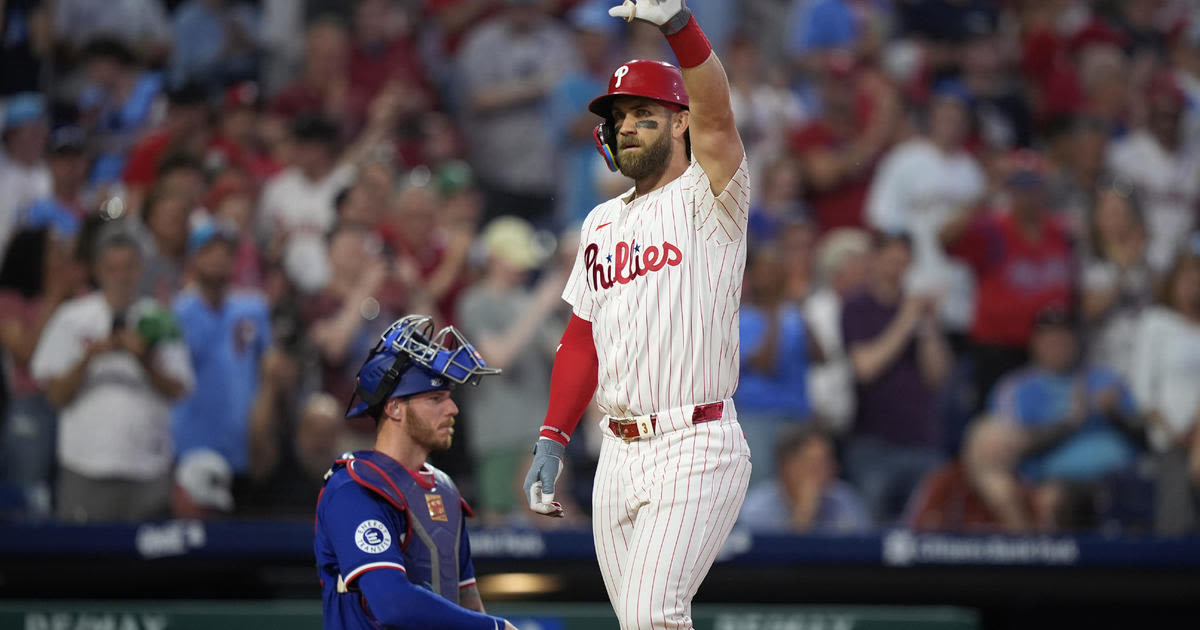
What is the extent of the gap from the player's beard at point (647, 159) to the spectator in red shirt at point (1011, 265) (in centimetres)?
422

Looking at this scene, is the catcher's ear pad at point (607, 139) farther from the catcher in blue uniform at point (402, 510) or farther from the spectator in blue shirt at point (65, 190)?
the spectator in blue shirt at point (65, 190)

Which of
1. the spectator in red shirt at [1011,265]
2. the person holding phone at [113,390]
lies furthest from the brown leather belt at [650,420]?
the spectator in red shirt at [1011,265]

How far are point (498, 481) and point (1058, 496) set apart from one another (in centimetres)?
271

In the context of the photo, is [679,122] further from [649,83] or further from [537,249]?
[537,249]

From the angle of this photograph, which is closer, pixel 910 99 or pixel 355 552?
pixel 355 552

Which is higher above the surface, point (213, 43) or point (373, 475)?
point (213, 43)

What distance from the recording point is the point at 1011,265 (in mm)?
7980

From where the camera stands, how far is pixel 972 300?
8070mm

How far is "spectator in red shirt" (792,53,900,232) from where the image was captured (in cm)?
870

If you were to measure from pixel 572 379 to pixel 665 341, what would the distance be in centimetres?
38

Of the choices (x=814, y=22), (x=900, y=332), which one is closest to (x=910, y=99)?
(x=814, y=22)

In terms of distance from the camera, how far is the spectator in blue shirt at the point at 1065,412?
283 inches

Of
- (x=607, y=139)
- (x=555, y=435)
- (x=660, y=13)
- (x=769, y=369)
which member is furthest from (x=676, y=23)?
(x=769, y=369)

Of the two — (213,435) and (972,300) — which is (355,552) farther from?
(972,300)
